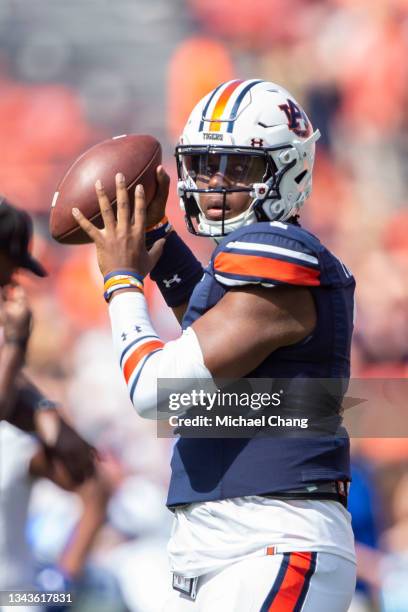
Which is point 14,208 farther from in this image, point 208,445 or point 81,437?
point 208,445

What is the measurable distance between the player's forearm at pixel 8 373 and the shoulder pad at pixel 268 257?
223cm

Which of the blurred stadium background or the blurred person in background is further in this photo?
the blurred stadium background

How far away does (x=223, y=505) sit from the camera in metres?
1.96

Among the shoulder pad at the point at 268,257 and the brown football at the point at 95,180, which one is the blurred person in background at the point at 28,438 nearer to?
the brown football at the point at 95,180

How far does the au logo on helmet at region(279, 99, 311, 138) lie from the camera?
2246mm

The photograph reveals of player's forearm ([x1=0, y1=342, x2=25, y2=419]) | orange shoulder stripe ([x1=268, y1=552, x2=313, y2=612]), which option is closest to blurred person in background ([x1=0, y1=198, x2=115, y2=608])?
player's forearm ([x1=0, y1=342, x2=25, y2=419])

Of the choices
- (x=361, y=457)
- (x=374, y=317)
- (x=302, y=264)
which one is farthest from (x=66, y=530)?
(x=302, y=264)

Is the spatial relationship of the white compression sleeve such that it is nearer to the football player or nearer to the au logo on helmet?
the football player

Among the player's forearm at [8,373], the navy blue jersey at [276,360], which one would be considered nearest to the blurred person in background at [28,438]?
the player's forearm at [8,373]

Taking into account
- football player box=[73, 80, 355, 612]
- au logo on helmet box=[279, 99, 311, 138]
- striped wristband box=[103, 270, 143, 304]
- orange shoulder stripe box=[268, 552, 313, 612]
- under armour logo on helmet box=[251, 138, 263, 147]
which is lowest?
orange shoulder stripe box=[268, 552, 313, 612]

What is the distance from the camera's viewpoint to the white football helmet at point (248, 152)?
2162 millimetres

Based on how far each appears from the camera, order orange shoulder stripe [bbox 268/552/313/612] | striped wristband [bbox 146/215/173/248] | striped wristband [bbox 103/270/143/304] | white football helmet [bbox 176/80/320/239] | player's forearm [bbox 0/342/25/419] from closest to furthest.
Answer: orange shoulder stripe [bbox 268/552/313/612]
striped wristband [bbox 103/270/143/304]
white football helmet [bbox 176/80/320/239]
striped wristband [bbox 146/215/173/248]
player's forearm [bbox 0/342/25/419]

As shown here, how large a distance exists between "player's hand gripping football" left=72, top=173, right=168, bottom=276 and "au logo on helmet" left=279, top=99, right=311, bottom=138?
37 centimetres

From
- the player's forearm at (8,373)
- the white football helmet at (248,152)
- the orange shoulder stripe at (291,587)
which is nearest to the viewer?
the orange shoulder stripe at (291,587)
